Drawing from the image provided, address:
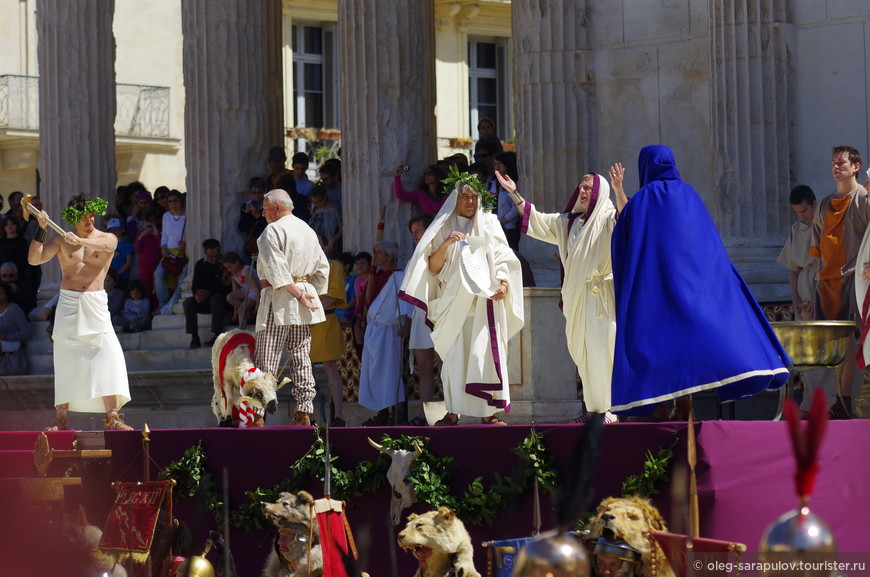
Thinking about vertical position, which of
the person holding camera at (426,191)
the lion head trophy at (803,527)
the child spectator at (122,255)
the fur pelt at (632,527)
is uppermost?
the person holding camera at (426,191)

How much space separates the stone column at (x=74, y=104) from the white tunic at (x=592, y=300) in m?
10.1

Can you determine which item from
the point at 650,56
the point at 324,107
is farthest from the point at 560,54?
the point at 324,107

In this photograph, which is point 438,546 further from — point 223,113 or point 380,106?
point 223,113

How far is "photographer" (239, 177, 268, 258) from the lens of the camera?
18.5 m

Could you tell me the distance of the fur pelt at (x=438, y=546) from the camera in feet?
27.4

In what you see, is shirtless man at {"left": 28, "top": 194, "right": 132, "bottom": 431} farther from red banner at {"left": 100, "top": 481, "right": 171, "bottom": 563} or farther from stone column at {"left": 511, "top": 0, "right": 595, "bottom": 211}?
stone column at {"left": 511, "top": 0, "right": 595, "bottom": 211}

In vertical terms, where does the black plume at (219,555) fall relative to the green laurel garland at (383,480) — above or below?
below

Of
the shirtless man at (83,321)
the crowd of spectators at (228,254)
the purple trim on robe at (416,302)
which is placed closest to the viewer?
the purple trim on robe at (416,302)

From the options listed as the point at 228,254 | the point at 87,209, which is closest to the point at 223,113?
the point at 228,254

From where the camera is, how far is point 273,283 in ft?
41.9

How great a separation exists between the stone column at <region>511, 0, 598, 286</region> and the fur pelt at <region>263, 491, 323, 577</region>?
752 cm

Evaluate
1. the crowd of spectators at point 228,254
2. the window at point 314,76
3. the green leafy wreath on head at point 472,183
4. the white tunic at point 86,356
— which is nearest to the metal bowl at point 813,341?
the green leafy wreath on head at point 472,183

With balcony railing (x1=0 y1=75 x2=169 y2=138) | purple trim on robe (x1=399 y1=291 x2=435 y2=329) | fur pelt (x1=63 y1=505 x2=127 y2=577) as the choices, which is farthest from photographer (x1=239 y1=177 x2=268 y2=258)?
balcony railing (x1=0 y1=75 x2=169 y2=138)

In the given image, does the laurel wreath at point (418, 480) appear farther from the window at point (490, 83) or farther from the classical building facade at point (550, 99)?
the window at point (490, 83)
